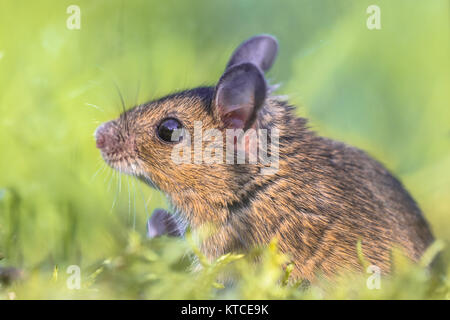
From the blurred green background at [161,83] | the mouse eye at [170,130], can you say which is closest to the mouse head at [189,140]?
the mouse eye at [170,130]

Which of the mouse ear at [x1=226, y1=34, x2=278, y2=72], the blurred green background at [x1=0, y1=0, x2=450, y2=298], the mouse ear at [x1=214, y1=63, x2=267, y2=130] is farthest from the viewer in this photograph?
the blurred green background at [x1=0, y1=0, x2=450, y2=298]

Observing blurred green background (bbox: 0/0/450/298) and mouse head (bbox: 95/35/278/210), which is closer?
mouse head (bbox: 95/35/278/210)

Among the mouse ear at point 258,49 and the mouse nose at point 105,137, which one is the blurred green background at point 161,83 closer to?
the mouse ear at point 258,49

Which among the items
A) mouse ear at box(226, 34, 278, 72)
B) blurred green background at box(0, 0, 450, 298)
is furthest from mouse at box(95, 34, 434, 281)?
blurred green background at box(0, 0, 450, 298)

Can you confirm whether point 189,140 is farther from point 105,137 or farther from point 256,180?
point 105,137

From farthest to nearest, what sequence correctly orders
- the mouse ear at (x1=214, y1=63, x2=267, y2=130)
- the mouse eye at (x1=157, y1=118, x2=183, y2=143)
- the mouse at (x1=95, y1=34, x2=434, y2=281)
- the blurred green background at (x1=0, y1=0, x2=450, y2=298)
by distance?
the blurred green background at (x1=0, y1=0, x2=450, y2=298)
the mouse eye at (x1=157, y1=118, x2=183, y2=143)
the mouse at (x1=95, y1=34, x2=434, y2=281)
the mouse ear at (x1=214, y1=63, x2=267, y2=130)

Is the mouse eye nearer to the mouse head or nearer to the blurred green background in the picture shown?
the mouse head

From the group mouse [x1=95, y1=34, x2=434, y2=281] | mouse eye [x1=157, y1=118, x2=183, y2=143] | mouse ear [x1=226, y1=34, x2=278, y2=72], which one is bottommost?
mouse [x1=95, y1=34, x2=434, y2=281]

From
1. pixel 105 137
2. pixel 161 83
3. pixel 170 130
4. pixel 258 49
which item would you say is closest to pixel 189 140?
pixel 170 130
